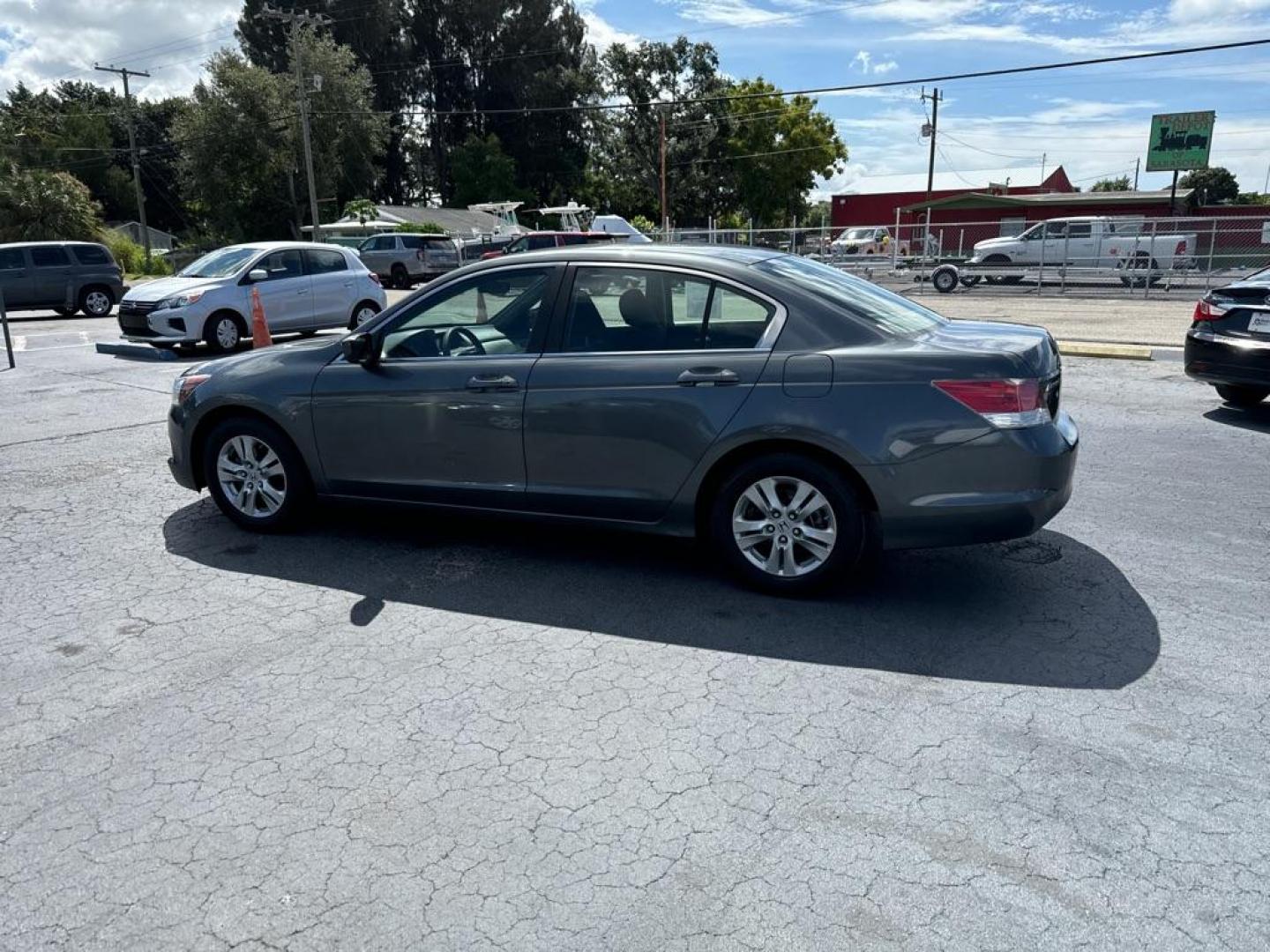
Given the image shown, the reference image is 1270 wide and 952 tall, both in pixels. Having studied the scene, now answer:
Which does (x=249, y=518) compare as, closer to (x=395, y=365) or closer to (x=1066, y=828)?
(x=395, y=365)

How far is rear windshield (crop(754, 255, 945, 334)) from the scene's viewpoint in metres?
4.75

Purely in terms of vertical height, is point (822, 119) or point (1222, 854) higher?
point (822, 119)

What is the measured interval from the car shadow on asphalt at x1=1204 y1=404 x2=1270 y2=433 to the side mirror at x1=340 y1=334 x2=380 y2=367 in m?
7.04

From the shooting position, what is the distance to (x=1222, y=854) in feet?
9.08

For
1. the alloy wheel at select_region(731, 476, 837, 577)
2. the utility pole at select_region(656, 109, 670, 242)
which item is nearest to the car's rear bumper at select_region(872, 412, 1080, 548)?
the alloy wheel at select_region(731, 476, 837, 577)

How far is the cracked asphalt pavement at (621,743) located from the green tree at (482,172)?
207ft

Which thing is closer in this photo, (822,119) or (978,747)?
(978,747)

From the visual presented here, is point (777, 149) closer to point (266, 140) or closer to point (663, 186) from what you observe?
point (663, 186)

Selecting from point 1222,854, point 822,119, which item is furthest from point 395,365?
point 822,119

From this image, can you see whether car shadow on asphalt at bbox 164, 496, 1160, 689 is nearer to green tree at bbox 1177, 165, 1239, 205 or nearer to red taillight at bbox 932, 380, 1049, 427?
red taillight at bbox 932, 380, 1049, 427

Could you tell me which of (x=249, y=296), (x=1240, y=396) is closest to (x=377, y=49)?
(x=249, y=296)

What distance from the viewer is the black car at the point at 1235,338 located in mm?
8133

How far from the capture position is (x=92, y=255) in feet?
72.3

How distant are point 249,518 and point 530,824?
11.3ft
